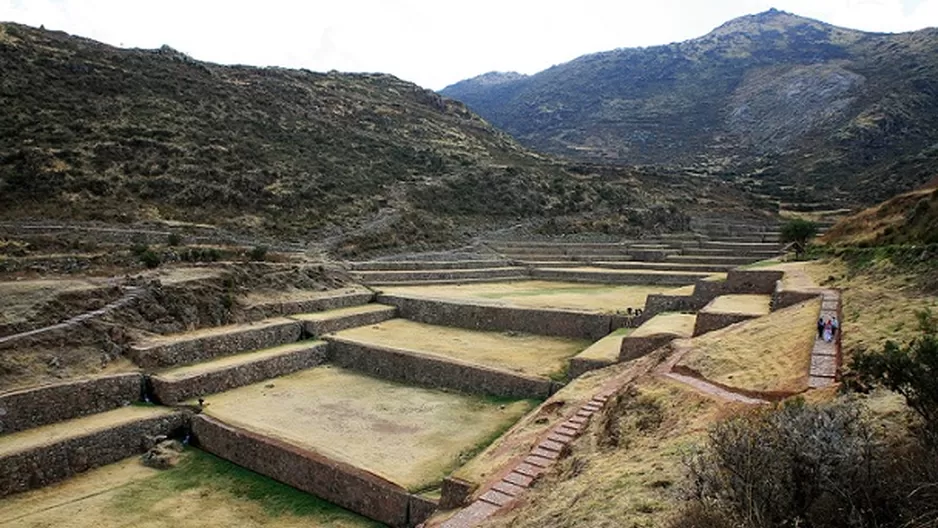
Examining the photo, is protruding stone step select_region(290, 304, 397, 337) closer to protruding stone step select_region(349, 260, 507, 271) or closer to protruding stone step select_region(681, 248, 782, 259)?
protruding stone step select_region(349, 260, 507, 271)

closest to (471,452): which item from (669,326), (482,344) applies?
(669,326)

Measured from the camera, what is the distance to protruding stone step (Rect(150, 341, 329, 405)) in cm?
1499

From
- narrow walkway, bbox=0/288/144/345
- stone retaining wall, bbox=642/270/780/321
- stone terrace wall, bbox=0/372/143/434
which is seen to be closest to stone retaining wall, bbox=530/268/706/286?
stone retaining wall, bbox=642/270/780/321

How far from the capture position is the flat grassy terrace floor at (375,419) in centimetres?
1172

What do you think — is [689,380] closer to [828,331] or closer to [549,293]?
[828,331]

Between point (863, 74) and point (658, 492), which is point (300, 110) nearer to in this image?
point (658, 492)

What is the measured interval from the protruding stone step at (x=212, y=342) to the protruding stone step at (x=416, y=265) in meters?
10.8

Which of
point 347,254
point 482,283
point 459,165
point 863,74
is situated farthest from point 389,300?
point 863,74

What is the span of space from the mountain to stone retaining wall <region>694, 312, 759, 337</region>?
42.9 metres

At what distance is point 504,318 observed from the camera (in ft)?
68.5

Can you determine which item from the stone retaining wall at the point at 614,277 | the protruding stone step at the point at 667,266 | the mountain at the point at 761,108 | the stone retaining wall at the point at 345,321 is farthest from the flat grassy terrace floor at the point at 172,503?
the mountain at the point at 761,108

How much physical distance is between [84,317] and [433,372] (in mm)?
9211

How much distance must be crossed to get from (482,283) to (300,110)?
29.5 metres

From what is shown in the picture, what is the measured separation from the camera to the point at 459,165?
5228 cm
